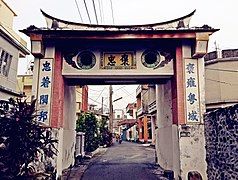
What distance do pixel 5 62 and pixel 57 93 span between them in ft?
18.2

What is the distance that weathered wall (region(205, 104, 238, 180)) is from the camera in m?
6.12

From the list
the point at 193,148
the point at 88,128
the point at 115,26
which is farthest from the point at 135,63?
the point at 88,128

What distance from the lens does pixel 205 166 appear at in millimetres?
8461

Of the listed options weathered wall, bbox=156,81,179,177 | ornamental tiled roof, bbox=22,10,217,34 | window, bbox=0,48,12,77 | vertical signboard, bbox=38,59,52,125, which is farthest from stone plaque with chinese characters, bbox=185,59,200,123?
window, bbox=0,48,12,77

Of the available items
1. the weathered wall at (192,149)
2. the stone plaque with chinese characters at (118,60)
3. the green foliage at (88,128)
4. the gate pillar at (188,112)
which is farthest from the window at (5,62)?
the weathered wall at (192,149)

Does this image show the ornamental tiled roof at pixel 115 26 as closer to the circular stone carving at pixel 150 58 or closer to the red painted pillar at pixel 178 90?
the circular stone carving at pixel 150 58

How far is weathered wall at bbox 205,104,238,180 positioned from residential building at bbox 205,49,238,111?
866cm

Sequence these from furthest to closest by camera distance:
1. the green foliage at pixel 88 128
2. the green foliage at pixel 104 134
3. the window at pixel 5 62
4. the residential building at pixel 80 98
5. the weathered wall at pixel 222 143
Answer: the residential building at pixel 80 98, the green foliage at pixel 104 134, the green foliage at pixel 88 128, the window at pixel 5 62, the weathered wall at pixel 222 143

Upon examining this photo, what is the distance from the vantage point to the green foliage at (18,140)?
621 cm

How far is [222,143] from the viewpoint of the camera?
6.89 meters

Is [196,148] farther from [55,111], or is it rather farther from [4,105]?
[4,105]

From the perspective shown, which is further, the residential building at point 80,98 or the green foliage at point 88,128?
the residential building at point 80,98

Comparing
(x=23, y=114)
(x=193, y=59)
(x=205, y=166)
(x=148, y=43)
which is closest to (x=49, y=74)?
(x=23, y=114)

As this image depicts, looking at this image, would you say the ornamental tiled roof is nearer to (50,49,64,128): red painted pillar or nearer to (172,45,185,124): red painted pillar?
(172,45,185,124): red painted pillar
